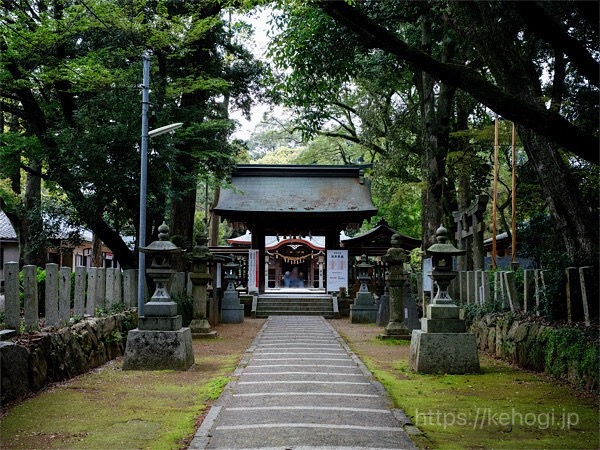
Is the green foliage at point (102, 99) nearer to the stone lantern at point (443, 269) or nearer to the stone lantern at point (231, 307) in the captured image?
the stone lantern at point (231, 307)

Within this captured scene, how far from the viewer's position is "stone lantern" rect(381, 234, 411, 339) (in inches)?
583

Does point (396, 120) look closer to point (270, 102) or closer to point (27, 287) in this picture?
point (270, 102)

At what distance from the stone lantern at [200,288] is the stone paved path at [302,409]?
407 centimetres

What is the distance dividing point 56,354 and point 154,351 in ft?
5.69

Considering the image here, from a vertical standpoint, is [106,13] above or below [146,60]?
above

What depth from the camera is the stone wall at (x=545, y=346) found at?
746 centimetres

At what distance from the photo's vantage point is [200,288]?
52.0ft

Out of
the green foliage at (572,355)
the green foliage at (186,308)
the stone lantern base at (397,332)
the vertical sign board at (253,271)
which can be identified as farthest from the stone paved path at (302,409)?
the vertical sign board at (253,271)

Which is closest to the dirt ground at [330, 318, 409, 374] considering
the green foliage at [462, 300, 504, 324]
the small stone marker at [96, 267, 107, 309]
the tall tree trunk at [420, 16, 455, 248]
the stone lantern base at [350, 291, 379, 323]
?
the stone lantern base at [350, 291, 379, 323]

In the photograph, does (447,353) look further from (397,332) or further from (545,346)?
(397,332)

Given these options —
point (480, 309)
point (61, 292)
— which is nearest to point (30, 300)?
point (61, 292)

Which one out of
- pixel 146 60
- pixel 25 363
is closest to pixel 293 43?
pixel 146 60

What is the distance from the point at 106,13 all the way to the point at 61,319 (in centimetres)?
696

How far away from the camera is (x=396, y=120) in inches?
969
